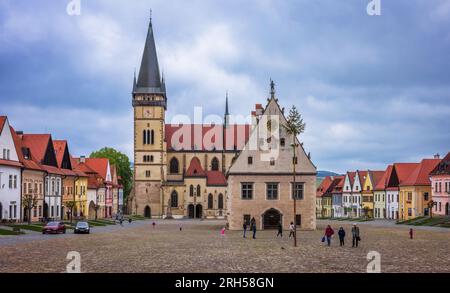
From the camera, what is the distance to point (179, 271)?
24828 millimetres

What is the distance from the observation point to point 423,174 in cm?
9888

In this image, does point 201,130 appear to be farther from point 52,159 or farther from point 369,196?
point 52,159

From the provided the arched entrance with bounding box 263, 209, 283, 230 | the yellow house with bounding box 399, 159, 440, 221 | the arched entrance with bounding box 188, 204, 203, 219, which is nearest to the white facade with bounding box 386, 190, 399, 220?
the yellow house with bounding box 399, 159, 440, 221

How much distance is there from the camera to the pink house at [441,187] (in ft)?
285

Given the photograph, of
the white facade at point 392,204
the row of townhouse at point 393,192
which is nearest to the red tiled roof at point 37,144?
the row of townhouse at point 393,192

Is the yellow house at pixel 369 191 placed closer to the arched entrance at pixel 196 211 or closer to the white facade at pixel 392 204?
the white facade at pixel 392 204

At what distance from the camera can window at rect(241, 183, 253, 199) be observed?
68938 millimetres

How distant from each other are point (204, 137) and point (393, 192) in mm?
48189

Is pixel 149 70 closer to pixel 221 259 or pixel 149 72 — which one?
pixel 149 72

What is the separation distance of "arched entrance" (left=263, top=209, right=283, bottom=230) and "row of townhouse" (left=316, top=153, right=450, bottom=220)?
29514 millimetres

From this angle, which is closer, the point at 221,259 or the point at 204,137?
the point at 221,259

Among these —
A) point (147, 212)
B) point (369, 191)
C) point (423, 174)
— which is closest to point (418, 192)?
point (423, 174)

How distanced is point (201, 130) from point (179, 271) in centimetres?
11830
